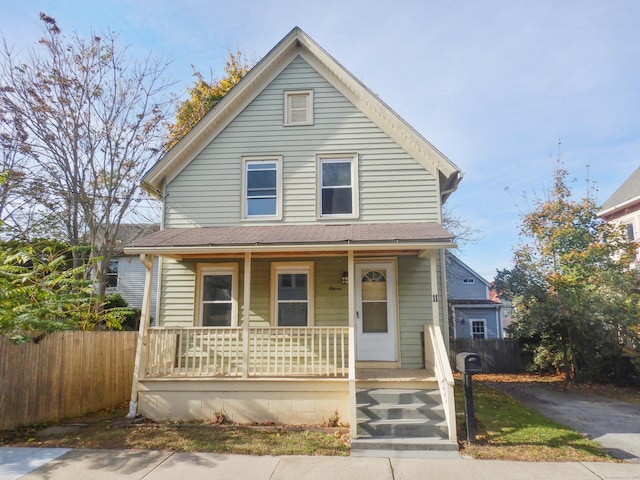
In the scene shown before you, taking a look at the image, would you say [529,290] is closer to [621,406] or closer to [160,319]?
[621,406]

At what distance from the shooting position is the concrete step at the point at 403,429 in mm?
6133

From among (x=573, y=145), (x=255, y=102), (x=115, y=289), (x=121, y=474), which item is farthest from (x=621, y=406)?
(x=115, y=289)

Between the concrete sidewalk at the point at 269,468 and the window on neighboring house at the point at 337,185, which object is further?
the window on neighboring house at the point at 337,185

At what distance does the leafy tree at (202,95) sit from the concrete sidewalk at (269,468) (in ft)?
43.1

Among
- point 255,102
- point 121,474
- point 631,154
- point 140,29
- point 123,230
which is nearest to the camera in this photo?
point 121,474

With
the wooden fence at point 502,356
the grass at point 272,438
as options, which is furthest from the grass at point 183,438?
the wooden fence at point 502,356

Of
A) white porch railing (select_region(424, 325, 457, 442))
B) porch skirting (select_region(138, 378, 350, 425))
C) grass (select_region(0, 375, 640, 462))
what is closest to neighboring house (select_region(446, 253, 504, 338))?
white porch railing (select_region(424, 325, 457, 442))

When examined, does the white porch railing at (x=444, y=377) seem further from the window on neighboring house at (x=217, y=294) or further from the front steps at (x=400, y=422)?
the window on neighboring house at (x=217, y=294)

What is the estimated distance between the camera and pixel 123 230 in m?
19.8

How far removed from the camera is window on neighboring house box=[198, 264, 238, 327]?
30.0ft

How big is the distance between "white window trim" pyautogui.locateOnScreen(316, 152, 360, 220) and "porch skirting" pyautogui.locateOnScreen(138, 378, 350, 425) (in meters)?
3.86

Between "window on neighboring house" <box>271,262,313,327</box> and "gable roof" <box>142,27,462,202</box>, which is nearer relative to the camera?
"window on neighboring house" <box>271,262,313,327</box>

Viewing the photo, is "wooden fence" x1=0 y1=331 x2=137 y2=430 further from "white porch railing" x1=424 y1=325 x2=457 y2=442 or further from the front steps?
"white porch railing" x1=424 y1=325 x2=457 y2=442

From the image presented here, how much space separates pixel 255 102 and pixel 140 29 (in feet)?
17.6
